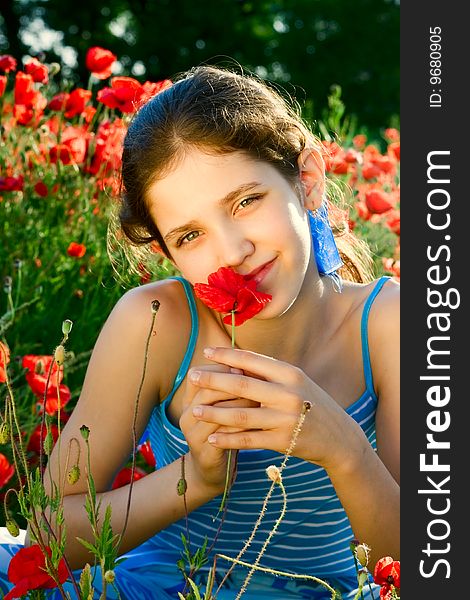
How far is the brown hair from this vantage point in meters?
1.80

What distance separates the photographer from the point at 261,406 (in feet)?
4.48

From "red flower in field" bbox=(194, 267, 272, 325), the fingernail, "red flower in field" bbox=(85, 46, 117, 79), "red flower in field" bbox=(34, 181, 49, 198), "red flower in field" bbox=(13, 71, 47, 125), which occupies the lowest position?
the fingernail

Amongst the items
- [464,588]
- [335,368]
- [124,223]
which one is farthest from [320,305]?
[464,588]

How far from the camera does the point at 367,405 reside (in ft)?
6.51

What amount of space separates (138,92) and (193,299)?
A: 1.35m

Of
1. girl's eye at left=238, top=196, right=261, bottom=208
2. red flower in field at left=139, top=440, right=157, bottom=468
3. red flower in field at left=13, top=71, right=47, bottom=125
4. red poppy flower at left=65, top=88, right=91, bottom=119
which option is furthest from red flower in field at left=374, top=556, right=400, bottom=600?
red poppy flower at left=65, top=88, right=91, bottom=119

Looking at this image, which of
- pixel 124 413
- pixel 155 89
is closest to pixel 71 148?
pixel 155 89

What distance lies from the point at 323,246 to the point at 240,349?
60 cm

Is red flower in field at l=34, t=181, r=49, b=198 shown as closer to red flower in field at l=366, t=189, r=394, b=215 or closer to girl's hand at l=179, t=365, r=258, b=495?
red flower in field at l=366, t=189, r=394, b=215

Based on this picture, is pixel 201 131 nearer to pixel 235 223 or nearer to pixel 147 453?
pixel 235 223

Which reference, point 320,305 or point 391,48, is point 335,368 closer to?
point 320,305

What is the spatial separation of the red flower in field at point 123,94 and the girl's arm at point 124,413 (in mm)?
1273

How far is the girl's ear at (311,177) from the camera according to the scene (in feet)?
6.35

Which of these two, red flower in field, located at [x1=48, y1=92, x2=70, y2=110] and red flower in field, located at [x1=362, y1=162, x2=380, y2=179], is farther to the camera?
red flower in field, located at [x1=362, y1=162, x2=380, y2=179]
